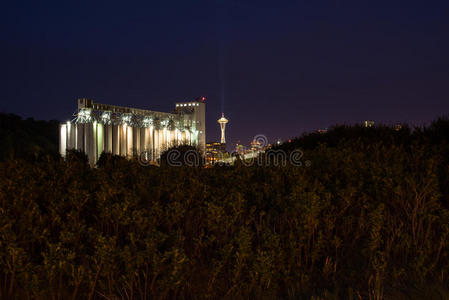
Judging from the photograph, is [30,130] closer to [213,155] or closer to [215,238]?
[213,155]

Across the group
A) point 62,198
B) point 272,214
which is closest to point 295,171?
point 272,214

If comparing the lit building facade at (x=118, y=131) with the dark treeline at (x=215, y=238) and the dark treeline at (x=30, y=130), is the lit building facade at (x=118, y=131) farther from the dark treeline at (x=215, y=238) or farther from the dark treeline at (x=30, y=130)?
the dark treeline at (x=30, y=130)

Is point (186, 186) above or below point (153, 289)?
above

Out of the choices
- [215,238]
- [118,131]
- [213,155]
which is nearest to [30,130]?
[118,131]

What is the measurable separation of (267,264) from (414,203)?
2.14 m

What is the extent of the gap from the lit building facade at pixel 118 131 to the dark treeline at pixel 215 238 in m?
13.0

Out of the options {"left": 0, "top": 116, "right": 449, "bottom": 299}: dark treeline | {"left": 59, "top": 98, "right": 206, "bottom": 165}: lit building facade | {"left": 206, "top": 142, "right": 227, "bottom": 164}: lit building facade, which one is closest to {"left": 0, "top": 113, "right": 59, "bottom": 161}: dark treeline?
{"left": 59, "top": 98, "right": 206, "bottom": 165}: lit building facade

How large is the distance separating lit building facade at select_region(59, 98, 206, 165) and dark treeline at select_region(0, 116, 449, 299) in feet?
42.6

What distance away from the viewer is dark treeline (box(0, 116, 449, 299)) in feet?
8.90

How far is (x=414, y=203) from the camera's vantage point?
396 centimetres

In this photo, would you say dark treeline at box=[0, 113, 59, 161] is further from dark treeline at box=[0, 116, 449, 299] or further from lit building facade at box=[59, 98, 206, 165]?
dark treeline at box=[0, 116, 449, 299]

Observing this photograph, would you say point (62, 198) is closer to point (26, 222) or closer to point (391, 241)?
point (26, 222)

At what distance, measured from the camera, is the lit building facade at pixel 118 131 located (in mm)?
20362

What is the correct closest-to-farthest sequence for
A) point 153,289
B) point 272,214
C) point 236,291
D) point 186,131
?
1. point 153,289
2. point 236,291
3. point 272,214
4. point 186,131
